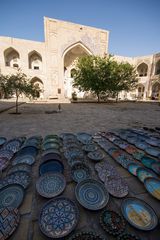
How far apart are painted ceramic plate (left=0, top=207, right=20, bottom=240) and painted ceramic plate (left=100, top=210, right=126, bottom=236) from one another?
839 mm

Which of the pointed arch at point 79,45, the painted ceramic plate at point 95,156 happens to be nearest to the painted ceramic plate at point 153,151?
the painted ceramic plate at point 95,156

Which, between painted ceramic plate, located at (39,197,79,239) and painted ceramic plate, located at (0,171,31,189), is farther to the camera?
painted ceramic plate, located at (0,171,31,189)

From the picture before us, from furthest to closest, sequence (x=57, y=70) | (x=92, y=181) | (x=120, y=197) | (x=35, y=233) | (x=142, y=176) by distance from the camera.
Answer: (x=57, y=70) < (x=142, y=176) < (x=92, y=181) < (x=120, y=197) < (x=35, y=233)

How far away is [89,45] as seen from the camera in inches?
931

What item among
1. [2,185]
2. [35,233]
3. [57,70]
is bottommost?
[35,233]

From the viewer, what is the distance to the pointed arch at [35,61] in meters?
24.7

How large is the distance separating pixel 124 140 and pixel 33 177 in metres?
2.54

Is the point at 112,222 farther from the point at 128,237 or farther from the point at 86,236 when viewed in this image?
the point at 86,236

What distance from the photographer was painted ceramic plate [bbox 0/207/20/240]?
3.47 ft

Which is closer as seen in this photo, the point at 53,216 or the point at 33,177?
the point at 53,216

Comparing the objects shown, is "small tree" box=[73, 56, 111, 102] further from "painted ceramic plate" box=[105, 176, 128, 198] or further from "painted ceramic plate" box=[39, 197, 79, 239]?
"painted ceramic plate" box=[39, 197, 79, 239]

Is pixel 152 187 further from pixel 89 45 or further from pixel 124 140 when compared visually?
pixel 89 45

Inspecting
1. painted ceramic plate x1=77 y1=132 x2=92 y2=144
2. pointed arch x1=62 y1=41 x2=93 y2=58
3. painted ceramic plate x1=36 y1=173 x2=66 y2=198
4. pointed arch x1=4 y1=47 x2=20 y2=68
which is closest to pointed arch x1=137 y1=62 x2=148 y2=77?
pointed arch x1=62 y1=41 x2=93 y2=58

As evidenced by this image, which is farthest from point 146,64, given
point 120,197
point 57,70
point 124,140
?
point 120,197
